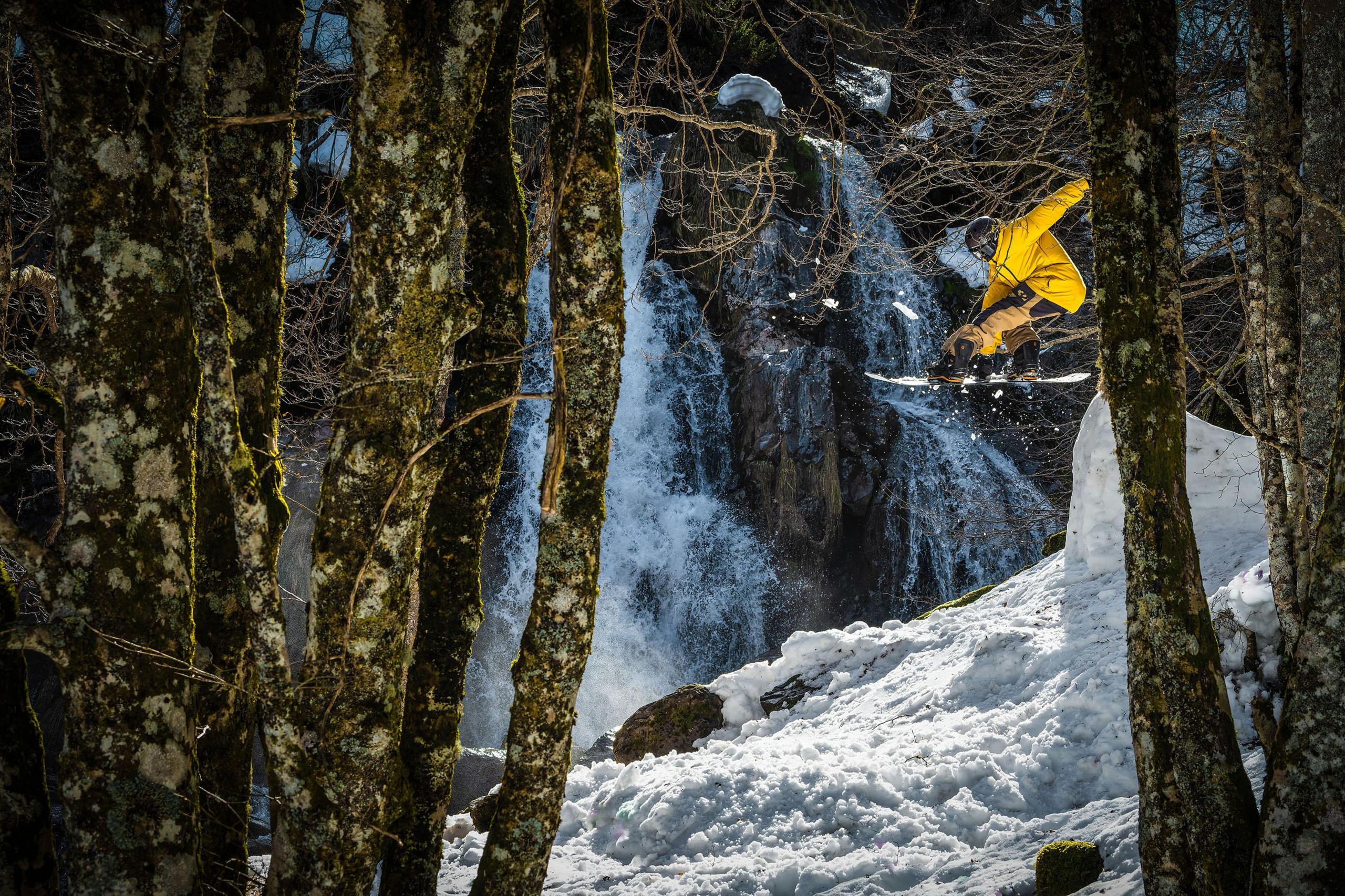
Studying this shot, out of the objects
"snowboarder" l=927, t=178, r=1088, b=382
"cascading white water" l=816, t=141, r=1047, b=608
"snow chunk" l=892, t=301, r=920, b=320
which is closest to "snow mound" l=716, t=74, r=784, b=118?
"cascading white water" l=816, t=141, r=1047, b=608

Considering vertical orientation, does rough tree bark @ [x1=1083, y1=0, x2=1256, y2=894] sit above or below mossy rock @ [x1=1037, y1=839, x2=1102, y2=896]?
above

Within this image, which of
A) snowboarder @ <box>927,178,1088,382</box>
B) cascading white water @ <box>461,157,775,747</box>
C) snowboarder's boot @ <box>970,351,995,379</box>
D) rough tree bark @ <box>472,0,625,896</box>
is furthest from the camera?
cascading white water @ <box>461,157,775,747</box>

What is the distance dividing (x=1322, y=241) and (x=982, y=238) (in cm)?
322

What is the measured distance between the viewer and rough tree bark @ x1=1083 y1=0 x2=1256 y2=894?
2.21m

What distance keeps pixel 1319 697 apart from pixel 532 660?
6.55 ft

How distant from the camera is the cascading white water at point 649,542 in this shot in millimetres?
13000

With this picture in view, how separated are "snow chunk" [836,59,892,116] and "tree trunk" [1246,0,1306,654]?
13322 millimetres

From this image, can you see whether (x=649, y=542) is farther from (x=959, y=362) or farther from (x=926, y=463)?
(x=959, y=362)

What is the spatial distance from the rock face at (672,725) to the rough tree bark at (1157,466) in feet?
15.7

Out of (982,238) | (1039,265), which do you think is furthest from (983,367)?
(982,238)

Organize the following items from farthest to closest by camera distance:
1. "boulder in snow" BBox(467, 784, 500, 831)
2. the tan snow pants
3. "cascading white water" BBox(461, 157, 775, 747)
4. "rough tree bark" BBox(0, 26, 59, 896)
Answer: "cascading white water" BBox(461, 157, 775, 747) < the tan snow pants < "boulder in snow" BBox(467, 784, 500, 831) < "rough tree bark" BBox(0, 26, 59, 896)

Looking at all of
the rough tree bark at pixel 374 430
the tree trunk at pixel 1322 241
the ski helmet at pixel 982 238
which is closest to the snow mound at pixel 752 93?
the ski helmet at pixel 982 238

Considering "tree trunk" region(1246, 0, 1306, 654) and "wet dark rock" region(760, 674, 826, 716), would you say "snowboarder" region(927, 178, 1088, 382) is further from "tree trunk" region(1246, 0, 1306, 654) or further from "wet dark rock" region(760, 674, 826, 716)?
"wet dark rock" region(760, 674, 826, 716)

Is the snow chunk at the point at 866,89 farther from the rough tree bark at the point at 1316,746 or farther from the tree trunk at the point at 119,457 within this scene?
the tree trunk at the point at 119,457
